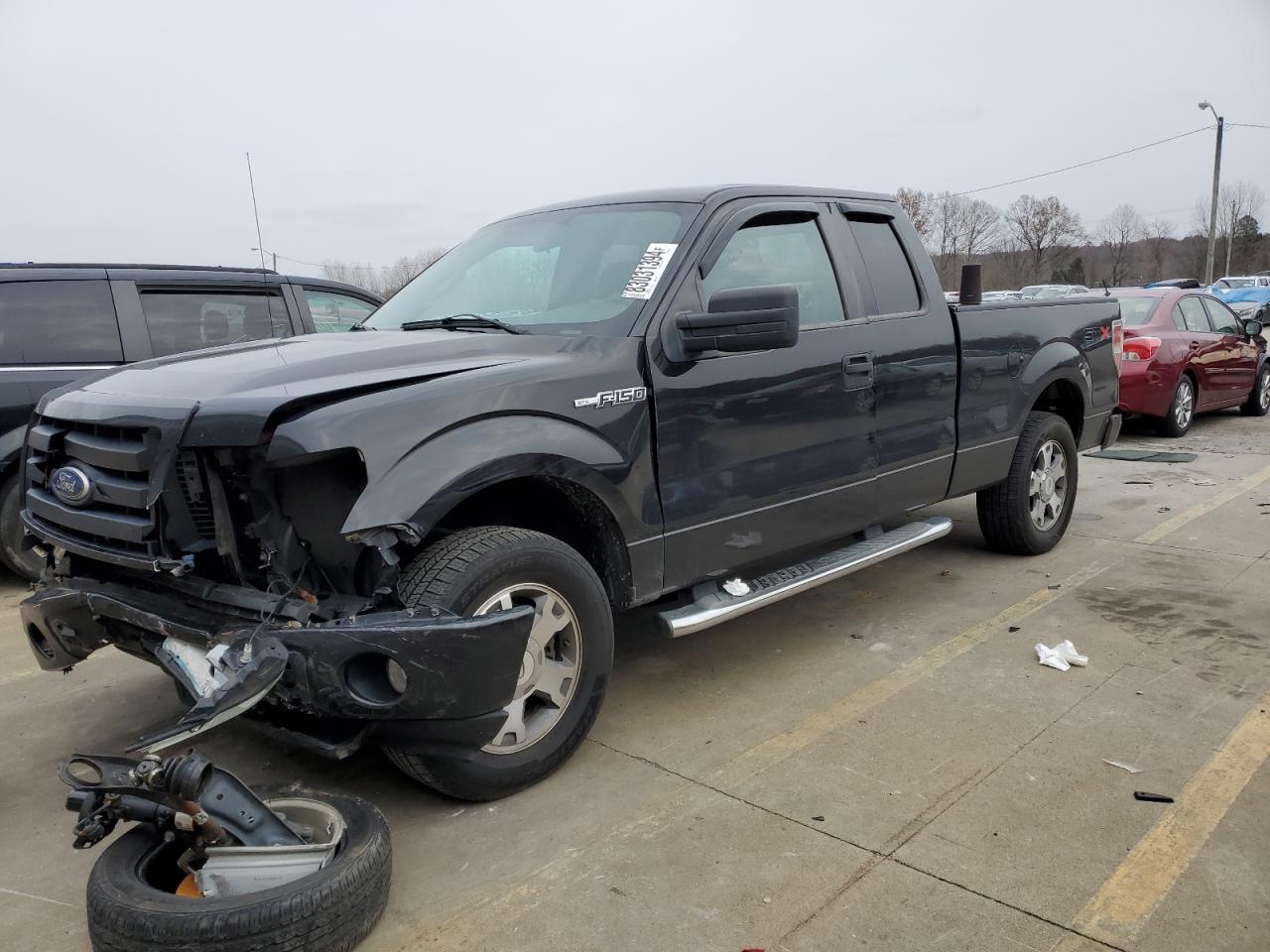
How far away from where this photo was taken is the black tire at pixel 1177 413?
10.6m

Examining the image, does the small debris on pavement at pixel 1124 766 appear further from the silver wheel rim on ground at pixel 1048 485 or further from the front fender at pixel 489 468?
the silver wheel rim on ground at pixel 1048 485

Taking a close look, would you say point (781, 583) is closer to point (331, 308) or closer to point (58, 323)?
point (331, 308)

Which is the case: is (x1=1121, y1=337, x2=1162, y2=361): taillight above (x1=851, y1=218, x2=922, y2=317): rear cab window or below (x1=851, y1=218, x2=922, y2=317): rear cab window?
below

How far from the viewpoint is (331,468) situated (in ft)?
9.49

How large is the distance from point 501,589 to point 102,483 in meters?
1.26

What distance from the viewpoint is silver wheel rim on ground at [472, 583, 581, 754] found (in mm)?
3160

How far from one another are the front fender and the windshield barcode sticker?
68cm

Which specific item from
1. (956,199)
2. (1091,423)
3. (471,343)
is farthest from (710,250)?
(956,199)

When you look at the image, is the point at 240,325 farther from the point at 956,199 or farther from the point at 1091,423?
the point at 956,199

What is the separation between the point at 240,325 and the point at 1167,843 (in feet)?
20.3

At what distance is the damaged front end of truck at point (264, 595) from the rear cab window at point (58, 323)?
339 centimetres

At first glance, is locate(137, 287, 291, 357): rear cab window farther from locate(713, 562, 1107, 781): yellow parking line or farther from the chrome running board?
locate(713, 562, 1107, 781): yellow parking line

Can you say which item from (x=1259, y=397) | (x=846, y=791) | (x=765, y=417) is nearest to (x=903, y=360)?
(x=765, y=417)

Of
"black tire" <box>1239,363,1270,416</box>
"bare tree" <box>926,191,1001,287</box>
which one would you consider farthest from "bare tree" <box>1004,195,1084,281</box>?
"black tire" <box>1239,363,1270,416</box>
